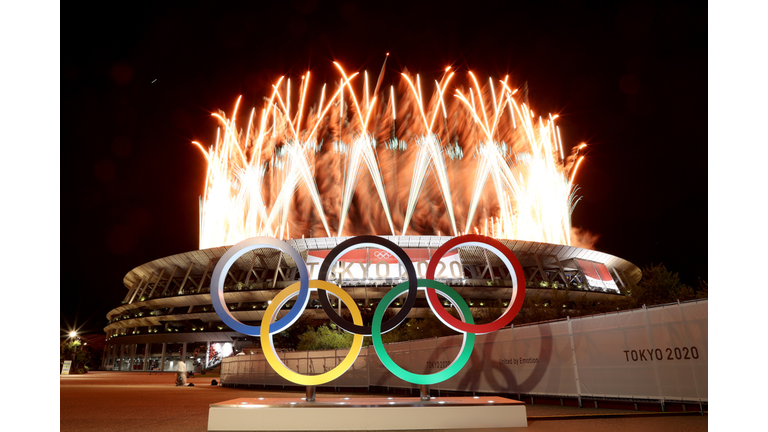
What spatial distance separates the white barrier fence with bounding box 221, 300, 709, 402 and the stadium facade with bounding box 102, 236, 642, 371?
1342 inches

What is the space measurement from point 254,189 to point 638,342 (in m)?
38.2

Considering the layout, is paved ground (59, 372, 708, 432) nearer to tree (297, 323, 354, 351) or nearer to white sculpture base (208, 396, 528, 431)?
white sculpture base (208, 396, 528, 431)

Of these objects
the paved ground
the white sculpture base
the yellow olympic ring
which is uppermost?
the yellow olympic ring

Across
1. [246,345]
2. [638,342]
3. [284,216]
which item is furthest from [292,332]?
[638,342]

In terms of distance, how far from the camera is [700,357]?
1260 centimetres

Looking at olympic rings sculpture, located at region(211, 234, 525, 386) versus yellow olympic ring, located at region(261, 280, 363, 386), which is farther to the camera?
olympic rings sculpture, located at region(211, 234, 525, 386)

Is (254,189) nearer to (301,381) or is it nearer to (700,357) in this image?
(301,381)

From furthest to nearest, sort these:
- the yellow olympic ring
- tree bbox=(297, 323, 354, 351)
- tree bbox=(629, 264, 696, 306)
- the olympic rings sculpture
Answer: tree bbox=(629, 264, 696, 306) → tree bbox=(297, 323, 354, 351) → the olympic rings sculpture → the yellow olympic ring

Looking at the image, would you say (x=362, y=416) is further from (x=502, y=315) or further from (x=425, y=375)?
(x=502, y=315)

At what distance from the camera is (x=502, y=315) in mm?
13414

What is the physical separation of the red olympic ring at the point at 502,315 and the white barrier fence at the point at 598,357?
4.03 meters

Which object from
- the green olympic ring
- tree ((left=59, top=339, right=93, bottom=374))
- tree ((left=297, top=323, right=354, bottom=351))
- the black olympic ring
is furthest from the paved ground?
tree ((left=59, top=339, right=93, bottom=374))

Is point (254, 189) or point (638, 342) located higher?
point (254, 189)

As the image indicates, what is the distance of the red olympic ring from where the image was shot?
13.0 metres
